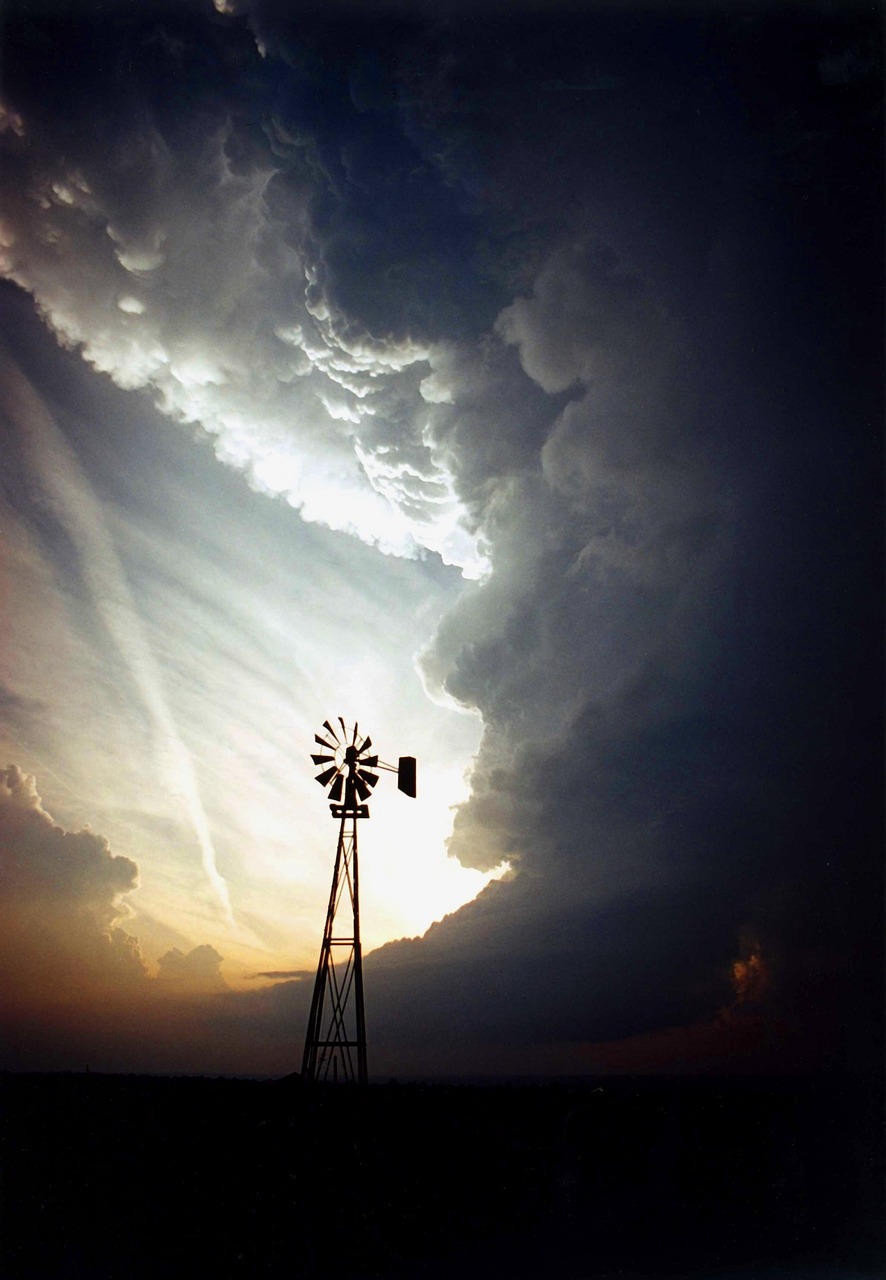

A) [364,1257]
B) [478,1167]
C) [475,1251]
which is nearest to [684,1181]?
[478,1167]

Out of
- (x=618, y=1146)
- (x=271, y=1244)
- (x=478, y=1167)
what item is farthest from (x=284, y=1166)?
(x=618, y=1146)

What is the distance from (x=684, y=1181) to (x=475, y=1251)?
22.3ft

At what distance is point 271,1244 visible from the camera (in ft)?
45.0

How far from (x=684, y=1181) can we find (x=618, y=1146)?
1.75 metres

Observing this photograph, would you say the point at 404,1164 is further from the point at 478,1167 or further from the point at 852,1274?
the point at 852,1274

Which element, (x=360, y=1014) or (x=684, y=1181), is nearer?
(x=684, y=1181)

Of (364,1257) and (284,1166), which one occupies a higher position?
(284,1166)

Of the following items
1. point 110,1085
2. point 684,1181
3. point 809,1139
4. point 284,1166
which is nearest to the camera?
point 284,1166

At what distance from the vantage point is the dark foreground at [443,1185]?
45.8ft

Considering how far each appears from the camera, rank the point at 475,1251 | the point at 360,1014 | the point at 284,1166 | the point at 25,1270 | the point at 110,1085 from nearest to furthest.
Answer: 1. the point at 25,1270
2. the point at 475,1251
3. the point at 284,1166
4. the point at 360,1014
5. the point at 110,1085

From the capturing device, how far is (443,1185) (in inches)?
647

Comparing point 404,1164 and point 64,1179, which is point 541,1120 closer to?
point 404,1164

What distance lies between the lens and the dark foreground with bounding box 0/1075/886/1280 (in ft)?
45.8

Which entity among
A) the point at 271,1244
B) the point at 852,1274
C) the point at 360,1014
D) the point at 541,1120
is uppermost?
the point at 360,1014
